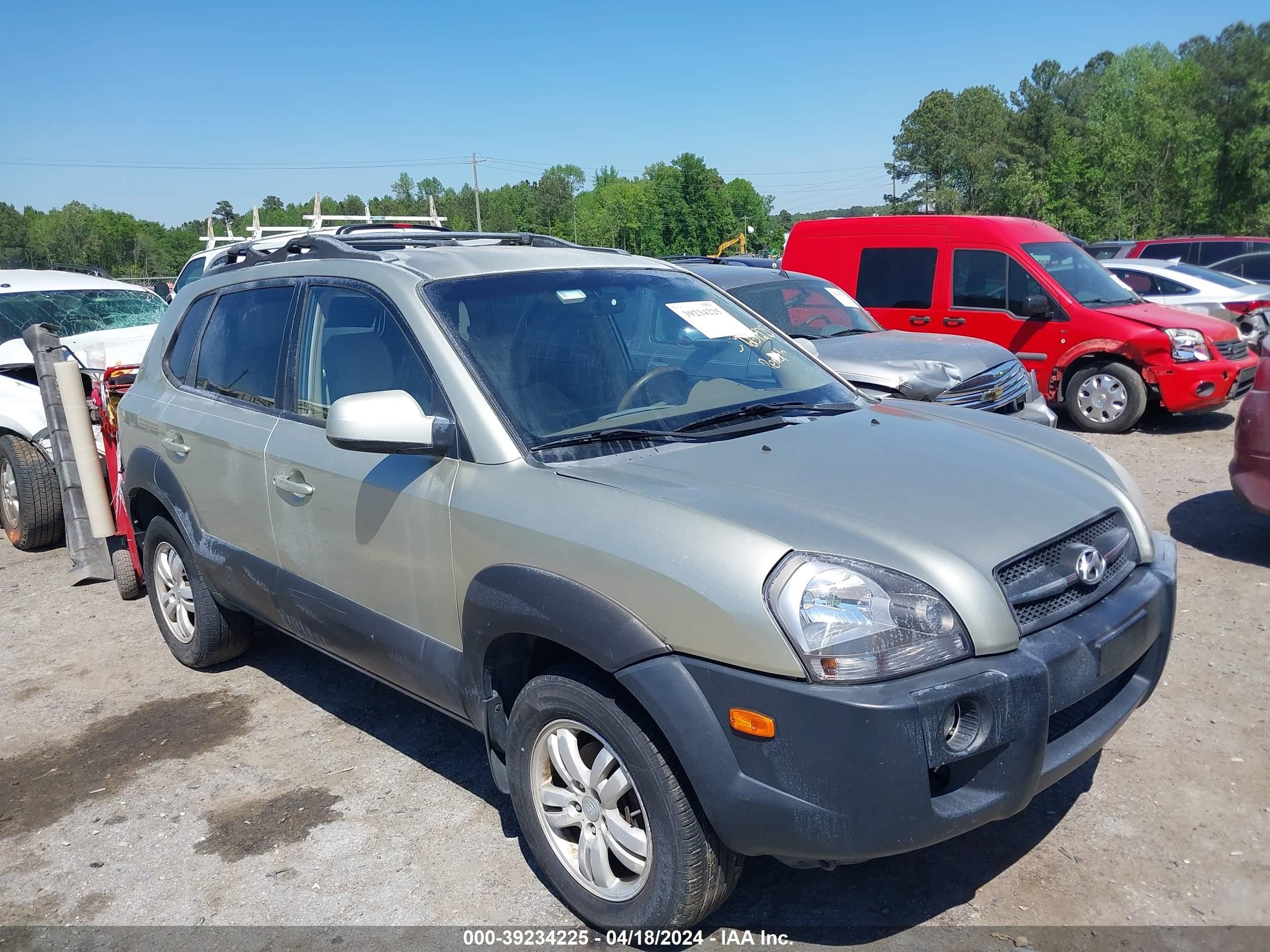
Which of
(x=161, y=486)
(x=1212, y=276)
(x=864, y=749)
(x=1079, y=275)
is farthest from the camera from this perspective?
(x=1212, y=276)

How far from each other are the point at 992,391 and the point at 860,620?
5.11 m

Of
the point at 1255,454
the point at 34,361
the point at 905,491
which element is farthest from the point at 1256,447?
the point at 34,361

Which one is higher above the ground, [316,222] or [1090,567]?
[316,222]

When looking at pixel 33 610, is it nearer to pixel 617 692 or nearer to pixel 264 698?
pixel 264 698

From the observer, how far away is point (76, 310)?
8.44 meters

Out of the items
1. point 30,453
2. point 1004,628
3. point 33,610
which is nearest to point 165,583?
point 33,610

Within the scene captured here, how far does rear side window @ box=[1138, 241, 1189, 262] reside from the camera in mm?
16859

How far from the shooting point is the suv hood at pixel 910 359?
656 cm

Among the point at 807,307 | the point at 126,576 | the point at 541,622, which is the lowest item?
the point at 126,576

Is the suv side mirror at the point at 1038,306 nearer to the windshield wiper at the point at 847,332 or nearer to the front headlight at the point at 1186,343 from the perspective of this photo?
the front headlight at the point at 1186,343

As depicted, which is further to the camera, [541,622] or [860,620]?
[541,622]

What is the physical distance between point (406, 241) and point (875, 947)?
3232 millimetres

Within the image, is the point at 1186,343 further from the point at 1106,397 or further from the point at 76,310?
the point at 76,310

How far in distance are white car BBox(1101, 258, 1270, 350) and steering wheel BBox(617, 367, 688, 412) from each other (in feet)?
32.7
